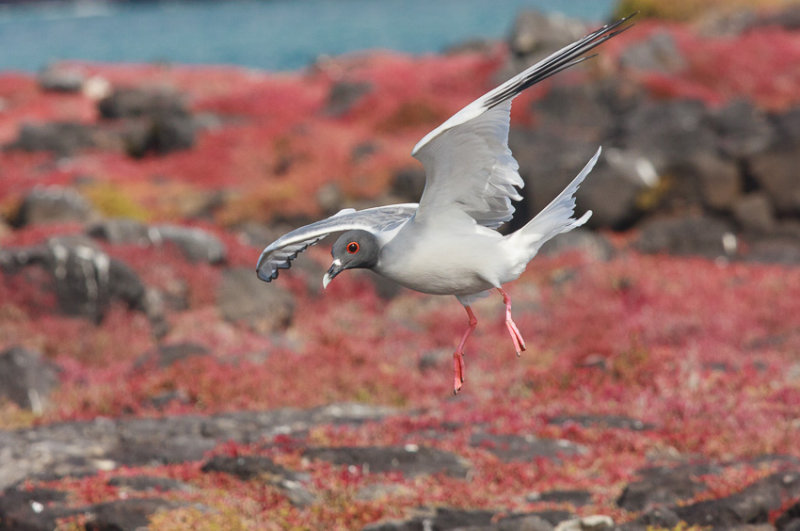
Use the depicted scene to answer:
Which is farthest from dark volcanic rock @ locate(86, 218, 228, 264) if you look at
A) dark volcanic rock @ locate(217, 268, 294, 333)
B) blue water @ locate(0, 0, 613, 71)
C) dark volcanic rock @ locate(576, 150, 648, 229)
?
blue water @ locate(0, 0, 613, 71)

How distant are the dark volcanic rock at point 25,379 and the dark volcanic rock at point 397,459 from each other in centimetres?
520

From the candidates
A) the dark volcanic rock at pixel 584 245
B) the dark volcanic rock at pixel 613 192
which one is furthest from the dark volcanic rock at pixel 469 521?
the dark volcanic rock at pixel 613 192

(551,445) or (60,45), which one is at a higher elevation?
(60,45)

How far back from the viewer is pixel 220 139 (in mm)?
30594

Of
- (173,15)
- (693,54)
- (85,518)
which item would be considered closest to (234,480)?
(85,518)

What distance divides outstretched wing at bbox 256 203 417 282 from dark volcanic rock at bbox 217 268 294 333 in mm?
12107

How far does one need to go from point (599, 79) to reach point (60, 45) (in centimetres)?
9985

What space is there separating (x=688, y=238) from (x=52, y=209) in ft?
43.7

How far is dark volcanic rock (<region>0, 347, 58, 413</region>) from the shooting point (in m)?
13.3

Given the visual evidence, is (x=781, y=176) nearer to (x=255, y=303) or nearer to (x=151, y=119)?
(x=255, y=303)

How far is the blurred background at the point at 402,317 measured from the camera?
9297 mm

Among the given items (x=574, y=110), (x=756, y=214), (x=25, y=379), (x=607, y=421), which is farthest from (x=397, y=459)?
(x=574, y=110)

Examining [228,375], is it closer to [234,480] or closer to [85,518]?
[234,480]

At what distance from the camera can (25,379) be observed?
44.0ft
